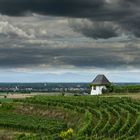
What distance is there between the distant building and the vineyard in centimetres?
1463

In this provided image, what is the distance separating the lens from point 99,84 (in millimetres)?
117125

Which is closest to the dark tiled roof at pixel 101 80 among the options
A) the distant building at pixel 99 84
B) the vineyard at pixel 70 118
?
the distant building at pixel 99 84

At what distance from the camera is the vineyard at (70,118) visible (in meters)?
66.5

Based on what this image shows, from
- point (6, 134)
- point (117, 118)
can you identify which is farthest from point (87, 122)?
point (6, 134)

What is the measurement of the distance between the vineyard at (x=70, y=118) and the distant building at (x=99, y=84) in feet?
48.0

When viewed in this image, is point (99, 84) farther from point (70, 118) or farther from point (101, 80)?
point (70, 118)

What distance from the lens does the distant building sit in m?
117

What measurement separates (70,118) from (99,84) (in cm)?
2963

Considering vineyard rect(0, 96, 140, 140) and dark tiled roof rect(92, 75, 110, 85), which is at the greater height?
dark tiled roof rect(92, 75, 110, 85)

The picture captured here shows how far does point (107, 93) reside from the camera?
375 ft

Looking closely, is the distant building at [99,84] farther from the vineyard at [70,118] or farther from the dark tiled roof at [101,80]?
Answer: the vineyard at [70,118]

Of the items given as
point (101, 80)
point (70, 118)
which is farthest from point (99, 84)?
point (70, 118)

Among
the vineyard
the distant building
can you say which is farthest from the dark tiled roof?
the vineyard

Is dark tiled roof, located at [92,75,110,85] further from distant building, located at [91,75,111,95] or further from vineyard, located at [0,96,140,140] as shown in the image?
vineyard, located at [0,96,140,140]
